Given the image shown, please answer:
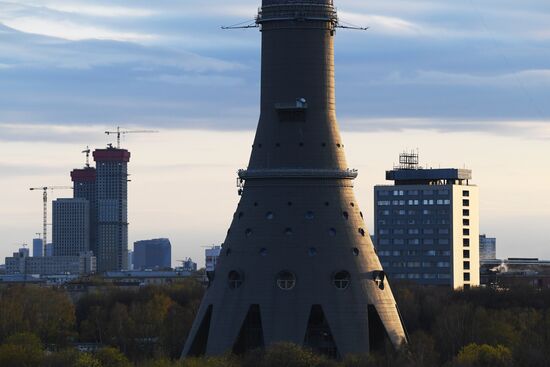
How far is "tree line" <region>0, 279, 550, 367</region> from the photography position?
101125 millimetres

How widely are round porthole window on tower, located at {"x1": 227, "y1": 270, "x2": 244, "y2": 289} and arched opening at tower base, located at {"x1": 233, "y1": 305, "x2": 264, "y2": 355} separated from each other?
162 centimetres

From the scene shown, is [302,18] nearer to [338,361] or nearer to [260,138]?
[260,138]

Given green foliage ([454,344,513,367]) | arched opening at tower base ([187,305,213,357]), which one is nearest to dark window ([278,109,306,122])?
arched opening at tower base ([187,305,213,357])

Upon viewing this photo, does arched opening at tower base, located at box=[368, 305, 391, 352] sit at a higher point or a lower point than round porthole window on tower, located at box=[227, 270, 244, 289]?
lower

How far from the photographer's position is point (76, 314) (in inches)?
7018

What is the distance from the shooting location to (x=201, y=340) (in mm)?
108062

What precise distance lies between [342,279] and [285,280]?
3.17 meters

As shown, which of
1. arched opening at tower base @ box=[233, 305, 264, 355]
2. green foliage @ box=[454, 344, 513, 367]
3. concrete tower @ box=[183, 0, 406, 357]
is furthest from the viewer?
arched opening at tower base @ box=[233, 305, 264, 355]

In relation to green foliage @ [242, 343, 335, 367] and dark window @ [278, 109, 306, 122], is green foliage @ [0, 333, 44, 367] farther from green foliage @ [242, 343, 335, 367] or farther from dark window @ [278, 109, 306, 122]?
dark window @ [278, 109, 306, 122]

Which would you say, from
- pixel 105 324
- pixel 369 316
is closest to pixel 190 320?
pixel 105 324

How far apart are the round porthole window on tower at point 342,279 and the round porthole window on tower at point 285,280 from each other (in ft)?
7.64

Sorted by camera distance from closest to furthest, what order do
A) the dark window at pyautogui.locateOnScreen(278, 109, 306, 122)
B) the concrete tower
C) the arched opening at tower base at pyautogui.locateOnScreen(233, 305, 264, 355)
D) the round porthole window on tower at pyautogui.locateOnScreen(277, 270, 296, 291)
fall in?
1. the concrete tower
2. the round porthole window on tower at pyautogui.locateOnScreen(277, 270, 296, 291)
3. the arched opening at tower base at pyautogui.locateOnScreen(233, 305, 264, 355)
4. the dark window at pyautogui.locateOnScreen(278, 109, 306, 122)

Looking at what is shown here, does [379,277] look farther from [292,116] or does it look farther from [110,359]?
[110,359]

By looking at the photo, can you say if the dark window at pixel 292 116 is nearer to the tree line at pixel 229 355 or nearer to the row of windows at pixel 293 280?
the row of windows at pixel 293 280
